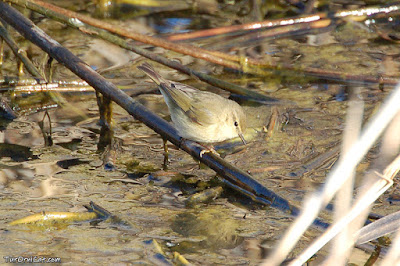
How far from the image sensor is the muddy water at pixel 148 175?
402 cm

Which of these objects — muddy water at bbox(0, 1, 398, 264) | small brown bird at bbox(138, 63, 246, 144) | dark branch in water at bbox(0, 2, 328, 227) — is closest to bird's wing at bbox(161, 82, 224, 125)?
small brown bird at bbox(138, 63, 246, 144)

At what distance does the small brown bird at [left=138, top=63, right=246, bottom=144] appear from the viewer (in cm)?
521

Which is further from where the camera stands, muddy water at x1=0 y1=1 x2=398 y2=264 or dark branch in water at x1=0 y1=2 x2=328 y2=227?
dark branch in water at x1=0 y1=2 x2=328 y2=227

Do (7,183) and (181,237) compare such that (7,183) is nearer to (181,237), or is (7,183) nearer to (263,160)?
(181,237)

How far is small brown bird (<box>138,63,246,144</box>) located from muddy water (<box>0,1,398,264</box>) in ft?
1.13

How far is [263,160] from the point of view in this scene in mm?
5477

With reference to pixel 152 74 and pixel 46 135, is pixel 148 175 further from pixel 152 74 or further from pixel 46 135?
pixel 46 135

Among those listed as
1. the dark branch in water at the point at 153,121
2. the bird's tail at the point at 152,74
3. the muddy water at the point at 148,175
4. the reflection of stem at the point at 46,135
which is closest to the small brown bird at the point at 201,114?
the bird's tail at the point at 152,74

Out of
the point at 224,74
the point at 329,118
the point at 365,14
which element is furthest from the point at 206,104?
the point at 365,14

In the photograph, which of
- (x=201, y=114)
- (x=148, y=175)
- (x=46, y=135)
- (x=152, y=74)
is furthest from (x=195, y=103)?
(x=46, y=135)

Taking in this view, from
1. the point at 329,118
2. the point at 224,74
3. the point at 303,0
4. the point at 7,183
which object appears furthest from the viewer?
the point at 303,0

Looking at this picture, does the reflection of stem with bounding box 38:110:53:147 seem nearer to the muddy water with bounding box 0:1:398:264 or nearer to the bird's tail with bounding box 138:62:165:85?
the muddy water with bounding box 0:1:398:264

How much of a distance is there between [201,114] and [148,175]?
30.7 inches

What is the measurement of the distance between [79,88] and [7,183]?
221 centimetres
